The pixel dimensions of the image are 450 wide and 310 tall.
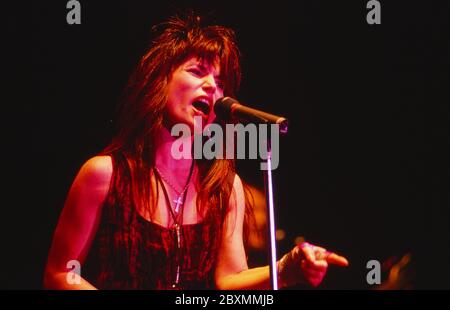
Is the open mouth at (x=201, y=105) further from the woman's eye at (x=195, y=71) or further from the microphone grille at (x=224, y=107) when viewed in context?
the microphone grille at (x=224, y=107)

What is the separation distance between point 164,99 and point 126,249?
1.71 ft

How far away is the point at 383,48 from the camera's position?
2.38 m

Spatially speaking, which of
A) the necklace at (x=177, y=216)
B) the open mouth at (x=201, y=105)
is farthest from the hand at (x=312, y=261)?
the open mouth at (x=201, y=105)

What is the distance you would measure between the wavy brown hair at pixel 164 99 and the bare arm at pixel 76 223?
11cm

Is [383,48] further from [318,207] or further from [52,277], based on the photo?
[52,277]

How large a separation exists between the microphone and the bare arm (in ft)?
1.69

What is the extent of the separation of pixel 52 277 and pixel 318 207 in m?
1.12

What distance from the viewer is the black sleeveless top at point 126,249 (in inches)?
75.1

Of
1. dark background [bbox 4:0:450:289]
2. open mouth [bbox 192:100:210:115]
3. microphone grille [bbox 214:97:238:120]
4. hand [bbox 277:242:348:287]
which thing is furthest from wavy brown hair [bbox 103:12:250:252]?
hand [bbox 277:242:348:287]

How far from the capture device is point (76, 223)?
1851mm

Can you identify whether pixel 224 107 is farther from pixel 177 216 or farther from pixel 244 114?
pixel 177 216

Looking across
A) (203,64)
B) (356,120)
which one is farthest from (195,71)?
(356,120)

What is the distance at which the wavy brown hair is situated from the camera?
197 cm

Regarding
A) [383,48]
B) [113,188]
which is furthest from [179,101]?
[383,48]
